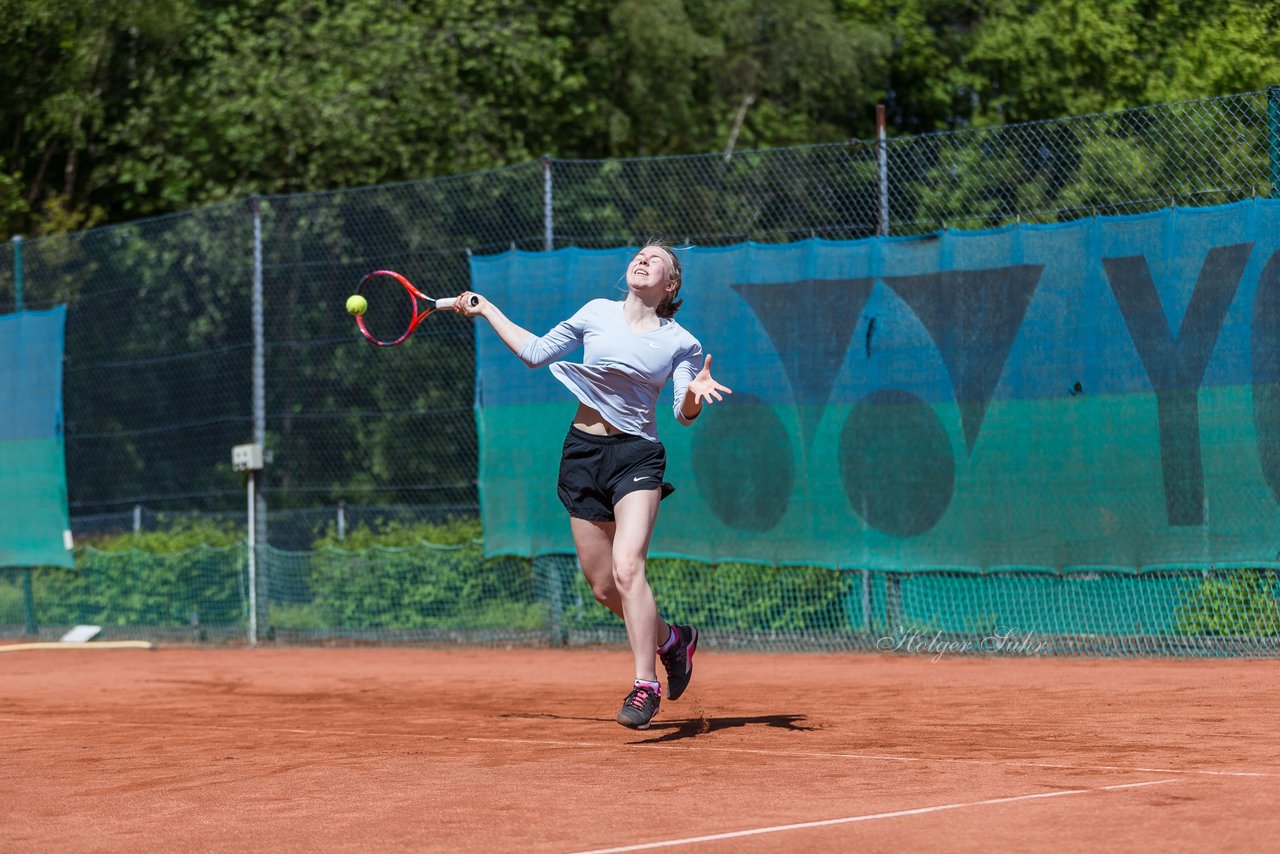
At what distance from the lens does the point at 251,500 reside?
39.5 feet

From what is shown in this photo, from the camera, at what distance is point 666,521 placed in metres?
10.3

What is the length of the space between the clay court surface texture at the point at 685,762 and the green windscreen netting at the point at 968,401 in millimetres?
760

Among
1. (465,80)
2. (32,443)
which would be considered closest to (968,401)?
(32,443)

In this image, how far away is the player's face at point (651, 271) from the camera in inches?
249

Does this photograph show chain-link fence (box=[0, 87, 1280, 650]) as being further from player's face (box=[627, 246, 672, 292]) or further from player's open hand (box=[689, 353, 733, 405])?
player's open hand (box=[689, 353, 733, 405])

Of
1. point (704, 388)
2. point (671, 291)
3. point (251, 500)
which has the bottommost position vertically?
point (251, 500)

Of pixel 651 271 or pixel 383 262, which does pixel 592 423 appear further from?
pixel 383 262

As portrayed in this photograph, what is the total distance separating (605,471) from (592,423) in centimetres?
22

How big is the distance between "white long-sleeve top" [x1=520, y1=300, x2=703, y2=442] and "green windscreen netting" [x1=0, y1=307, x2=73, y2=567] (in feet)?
25.8

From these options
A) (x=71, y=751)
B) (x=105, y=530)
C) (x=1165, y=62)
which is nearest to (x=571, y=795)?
(x=71, y=751)

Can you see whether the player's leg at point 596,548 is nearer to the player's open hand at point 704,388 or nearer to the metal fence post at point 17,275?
the player's open hand at point 704,388

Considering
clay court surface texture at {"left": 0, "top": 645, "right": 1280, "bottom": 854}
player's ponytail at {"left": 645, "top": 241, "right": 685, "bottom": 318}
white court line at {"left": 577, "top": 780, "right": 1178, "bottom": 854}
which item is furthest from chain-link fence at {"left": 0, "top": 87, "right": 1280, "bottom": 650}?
white court line at {"left": 577, "top": 780, "right": 1178, "bottom": 854}

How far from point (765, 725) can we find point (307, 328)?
21.2 ft

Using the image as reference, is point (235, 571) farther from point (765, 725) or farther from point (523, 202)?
point (765, 725)
